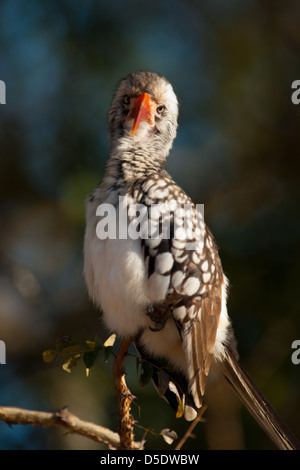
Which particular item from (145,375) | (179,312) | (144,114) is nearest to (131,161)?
(144,114)

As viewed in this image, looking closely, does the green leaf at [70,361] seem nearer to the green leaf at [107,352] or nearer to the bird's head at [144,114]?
the green leaf at [107,352]

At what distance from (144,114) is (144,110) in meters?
0.02

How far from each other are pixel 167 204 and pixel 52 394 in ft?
9.11

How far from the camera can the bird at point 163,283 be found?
2.92m

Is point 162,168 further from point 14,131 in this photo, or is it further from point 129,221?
point 14,131

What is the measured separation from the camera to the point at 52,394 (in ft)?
17.0

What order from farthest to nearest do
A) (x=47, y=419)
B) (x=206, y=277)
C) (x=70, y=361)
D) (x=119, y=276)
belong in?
1. (x=206, y=277)
2. (x=119, y=276)
3. (x=70, y=361)
4. (x=47, y=419)

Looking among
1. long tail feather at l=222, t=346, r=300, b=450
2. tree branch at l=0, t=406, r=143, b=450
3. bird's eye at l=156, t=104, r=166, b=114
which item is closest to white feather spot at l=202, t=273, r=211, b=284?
long tail feather at l=222, t=346, r=300, b=450

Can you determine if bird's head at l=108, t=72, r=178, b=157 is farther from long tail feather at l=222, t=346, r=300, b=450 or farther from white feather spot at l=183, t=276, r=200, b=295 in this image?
long tail feather at l=222, t=346, r=300, b=450

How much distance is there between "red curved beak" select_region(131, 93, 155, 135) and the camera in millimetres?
3453

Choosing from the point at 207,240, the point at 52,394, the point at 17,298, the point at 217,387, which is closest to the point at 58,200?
the point at 17,298

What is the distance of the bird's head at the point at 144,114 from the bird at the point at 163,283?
0.20 metres

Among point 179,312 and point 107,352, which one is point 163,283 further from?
point 107,352

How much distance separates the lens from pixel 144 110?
3471 millimetres
